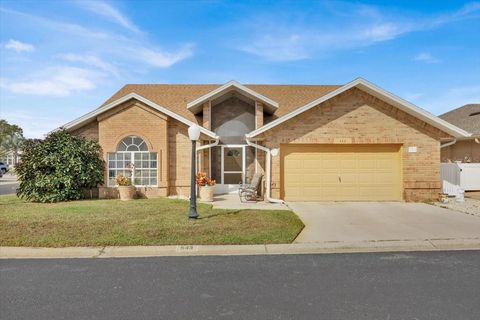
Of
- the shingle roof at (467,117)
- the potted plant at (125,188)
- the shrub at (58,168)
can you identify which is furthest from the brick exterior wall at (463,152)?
the shrub at (58,168)

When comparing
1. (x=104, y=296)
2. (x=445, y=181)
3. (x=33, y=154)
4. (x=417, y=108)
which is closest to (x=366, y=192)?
(x=417, y=108)

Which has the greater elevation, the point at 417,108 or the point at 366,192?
the point at 417,108

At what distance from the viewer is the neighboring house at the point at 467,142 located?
720 inches

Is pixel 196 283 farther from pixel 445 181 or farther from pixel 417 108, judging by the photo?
pixel 445 181

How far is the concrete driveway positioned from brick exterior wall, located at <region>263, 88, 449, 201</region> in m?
1.64

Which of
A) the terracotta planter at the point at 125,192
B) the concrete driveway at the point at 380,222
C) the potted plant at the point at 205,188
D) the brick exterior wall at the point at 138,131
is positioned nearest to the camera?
the concrete driveway at the point at 380,222

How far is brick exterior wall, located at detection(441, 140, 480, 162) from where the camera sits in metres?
18.3

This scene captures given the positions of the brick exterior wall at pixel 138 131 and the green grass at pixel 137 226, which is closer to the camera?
the green grass at pixel 137 226

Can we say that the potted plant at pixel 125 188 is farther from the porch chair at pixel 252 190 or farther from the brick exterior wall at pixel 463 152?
the brick exterior wall at pixel 463 152

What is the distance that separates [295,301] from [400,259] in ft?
9.58

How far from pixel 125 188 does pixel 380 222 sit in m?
9.65

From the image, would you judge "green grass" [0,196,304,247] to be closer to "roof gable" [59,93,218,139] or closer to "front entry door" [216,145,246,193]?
"roof gable" [59,93,218,139]

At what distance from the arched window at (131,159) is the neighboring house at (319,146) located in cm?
4

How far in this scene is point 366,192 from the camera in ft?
44.4
